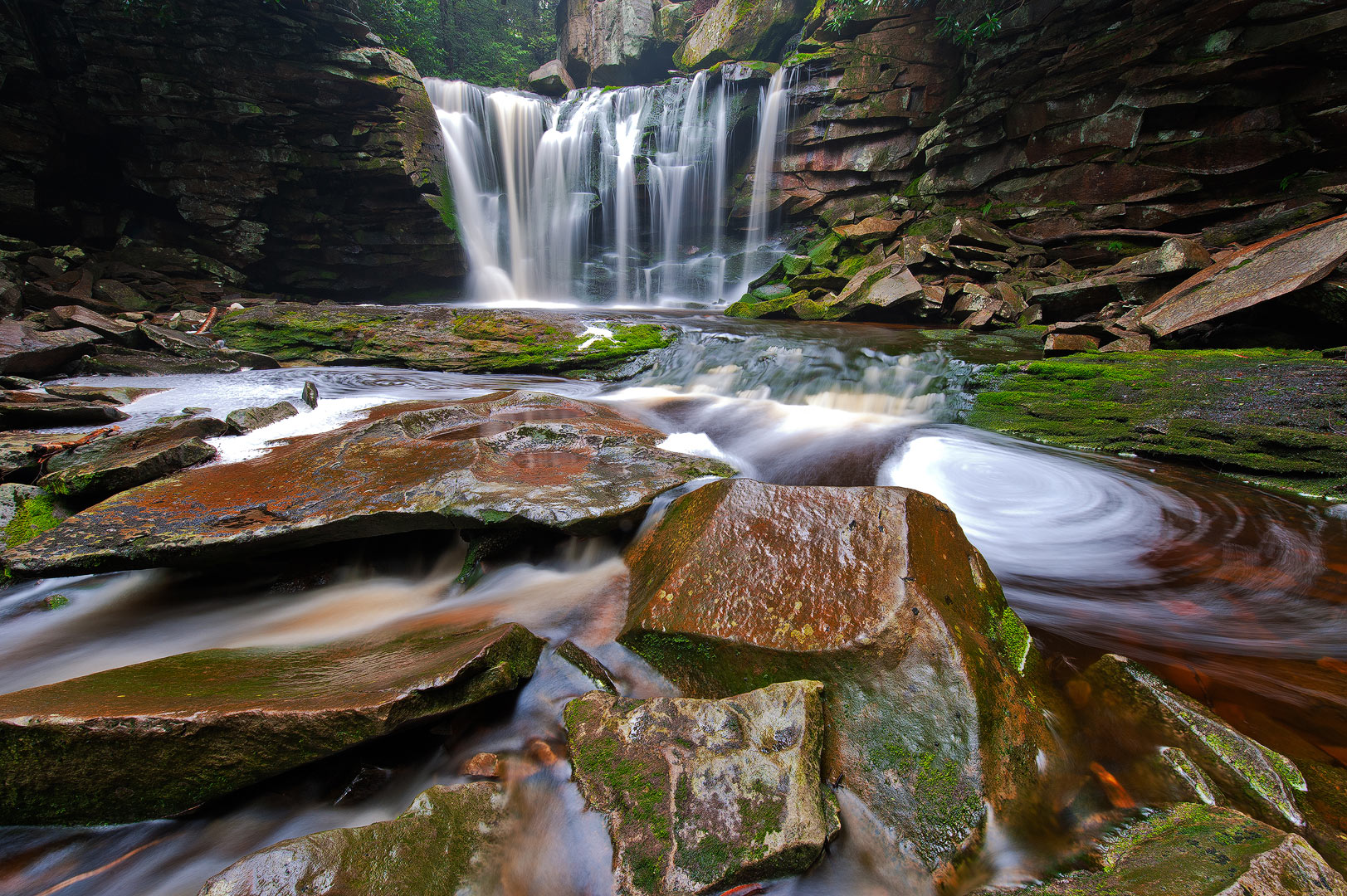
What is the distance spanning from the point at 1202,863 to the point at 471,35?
34269 mm

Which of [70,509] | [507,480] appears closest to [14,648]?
[70,509]

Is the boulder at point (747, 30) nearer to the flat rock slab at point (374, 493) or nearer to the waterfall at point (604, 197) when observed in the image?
the waterfall at point (604, 197)

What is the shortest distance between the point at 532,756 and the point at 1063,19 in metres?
15.4

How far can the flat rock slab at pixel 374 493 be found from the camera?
8.31ft

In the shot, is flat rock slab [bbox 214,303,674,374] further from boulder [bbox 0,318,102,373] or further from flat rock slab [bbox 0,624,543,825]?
flat rock slab [bbox 0,624,543,825]

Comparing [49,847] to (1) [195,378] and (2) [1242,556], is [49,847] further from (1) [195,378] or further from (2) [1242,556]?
(1) [195,378]

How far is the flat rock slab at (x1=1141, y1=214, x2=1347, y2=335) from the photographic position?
4711 millimetres

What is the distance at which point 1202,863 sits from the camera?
116 centimetres

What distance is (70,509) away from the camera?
3170 mm

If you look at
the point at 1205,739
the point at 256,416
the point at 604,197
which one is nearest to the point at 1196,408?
the point at 1205,739

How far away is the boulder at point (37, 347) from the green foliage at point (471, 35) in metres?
16.3

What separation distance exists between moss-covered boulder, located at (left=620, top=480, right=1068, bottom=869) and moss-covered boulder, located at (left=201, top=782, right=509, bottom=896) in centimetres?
80

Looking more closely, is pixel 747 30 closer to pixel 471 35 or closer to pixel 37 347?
pixel 471 35

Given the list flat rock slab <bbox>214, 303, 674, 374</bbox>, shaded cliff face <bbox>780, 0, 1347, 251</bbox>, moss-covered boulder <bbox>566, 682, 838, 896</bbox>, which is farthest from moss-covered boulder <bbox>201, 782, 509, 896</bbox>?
shaded cliff face <bbox>780, 0, 1347, 251</bbox>
